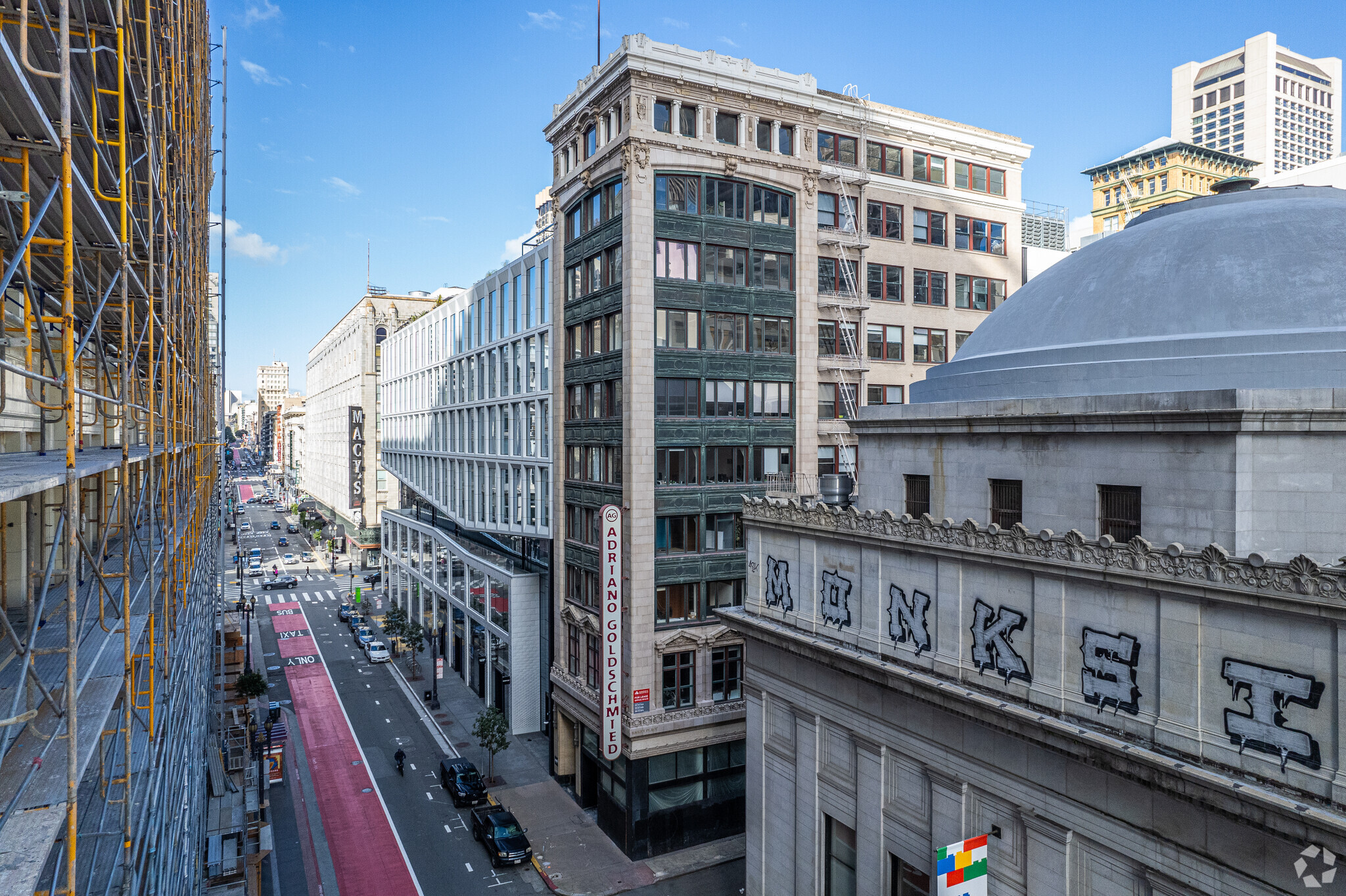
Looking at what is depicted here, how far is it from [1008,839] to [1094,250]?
16.5 m

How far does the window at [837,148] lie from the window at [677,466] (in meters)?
16.4

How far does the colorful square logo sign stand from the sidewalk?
1823 cm

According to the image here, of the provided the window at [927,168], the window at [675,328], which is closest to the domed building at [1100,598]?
the window at [675,328]

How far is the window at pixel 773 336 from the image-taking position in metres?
38.7

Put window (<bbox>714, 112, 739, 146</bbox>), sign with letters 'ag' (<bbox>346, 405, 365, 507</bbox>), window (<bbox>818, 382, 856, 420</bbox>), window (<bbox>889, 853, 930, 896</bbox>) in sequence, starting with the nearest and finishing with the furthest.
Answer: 1. window (<bbox>889, 853, 930, 896</bbox>)
2. window (<bbox>714, 112, 739, 146</bbox>)
3. window (<bbox>818, 382, 856, 420</bbox>)
4. sign with letters 'ag' (<bbox>346, 405, 365, 507</bbox>)

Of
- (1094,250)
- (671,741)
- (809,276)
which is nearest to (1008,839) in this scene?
(1094,250)

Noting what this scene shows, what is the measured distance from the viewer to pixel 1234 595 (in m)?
14.3

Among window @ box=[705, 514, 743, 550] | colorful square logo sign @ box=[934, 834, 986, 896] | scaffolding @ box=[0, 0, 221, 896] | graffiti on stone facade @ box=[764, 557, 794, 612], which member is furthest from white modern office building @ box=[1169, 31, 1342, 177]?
scaffolding @ box=[0, 0, 221, 896]

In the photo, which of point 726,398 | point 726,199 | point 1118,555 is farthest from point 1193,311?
point 726,199

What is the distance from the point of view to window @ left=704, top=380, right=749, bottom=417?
37.5 meters

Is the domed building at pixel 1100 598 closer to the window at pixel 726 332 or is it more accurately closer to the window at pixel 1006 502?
the window at pixel 1006 502

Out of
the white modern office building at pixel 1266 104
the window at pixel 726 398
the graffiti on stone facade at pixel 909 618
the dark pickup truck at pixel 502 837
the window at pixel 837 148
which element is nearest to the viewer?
the graffiti on stone facade at pixel 909 618

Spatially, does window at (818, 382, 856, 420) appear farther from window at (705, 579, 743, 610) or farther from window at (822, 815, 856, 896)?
window at (822, 815, 856, 896)

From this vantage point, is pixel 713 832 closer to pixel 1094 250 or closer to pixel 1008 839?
pixel 1008 839
